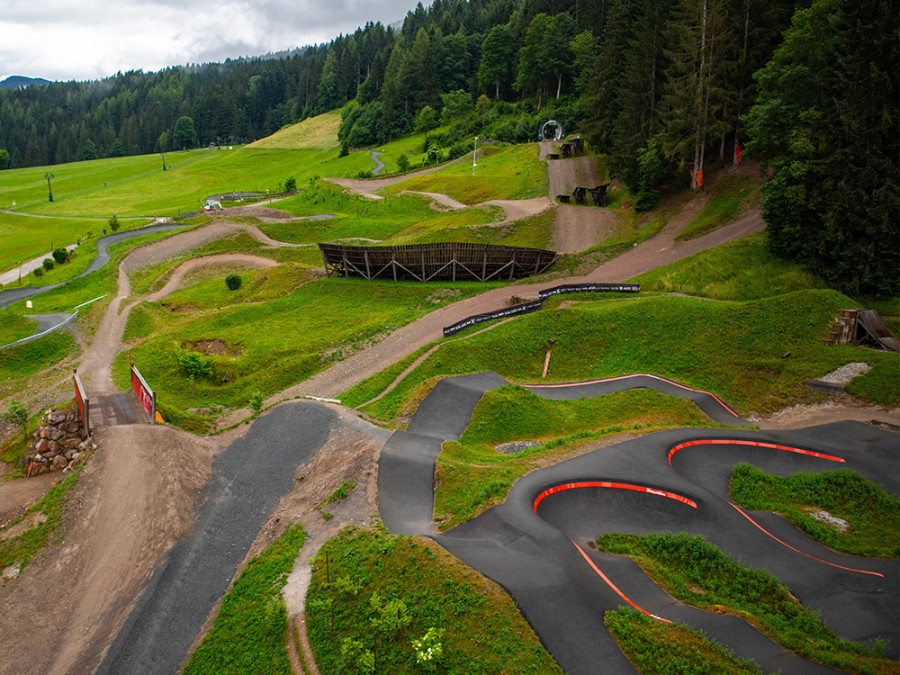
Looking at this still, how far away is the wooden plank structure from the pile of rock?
82.3 feet

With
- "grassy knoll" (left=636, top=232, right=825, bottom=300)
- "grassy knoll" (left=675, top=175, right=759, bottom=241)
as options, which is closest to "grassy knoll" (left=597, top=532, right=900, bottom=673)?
"grassy knoll" (left=636, top=232, right=825, bottom=300)

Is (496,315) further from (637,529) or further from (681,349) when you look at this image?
(637,529)

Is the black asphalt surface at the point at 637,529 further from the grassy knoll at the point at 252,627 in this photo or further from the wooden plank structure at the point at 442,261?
the wooden plank structure at the point at 442,261

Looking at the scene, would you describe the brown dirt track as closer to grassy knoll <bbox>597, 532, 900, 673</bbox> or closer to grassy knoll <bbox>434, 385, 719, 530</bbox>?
grassy knoll <bbox>434, 385, 719, 530</bbox>

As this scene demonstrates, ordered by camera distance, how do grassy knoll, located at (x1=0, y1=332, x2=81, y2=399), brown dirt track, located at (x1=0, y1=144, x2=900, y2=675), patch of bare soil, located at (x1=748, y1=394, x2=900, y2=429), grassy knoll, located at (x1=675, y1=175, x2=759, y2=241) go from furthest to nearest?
grassy knoll, located at (x1=675, y1=175, x2=759, y2=241) → grassy knoll, located at (x1=0, y1=332, x2=81, y2=399) → patch of bare soil, located at (x1=748, y1=394, x2=900, y2=429) → brown dirt track, located at (x1=0, y1=144, x2=900, y2=675)

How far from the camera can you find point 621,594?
1366 centimetres

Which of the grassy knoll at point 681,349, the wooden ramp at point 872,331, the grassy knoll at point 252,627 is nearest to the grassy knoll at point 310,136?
the grassy knoll at point 681,349

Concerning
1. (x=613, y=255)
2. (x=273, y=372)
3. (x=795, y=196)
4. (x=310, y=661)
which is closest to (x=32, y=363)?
(x=273, y=372)

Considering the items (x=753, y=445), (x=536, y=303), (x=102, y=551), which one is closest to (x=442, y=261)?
(x=536, y=303)

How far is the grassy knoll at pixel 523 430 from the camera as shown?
19.0 meters

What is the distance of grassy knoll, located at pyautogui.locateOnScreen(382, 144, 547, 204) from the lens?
2650 inches

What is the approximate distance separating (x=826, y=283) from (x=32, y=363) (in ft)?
181

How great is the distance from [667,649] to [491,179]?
67600mm

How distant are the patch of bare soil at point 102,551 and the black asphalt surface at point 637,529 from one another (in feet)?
28.2
